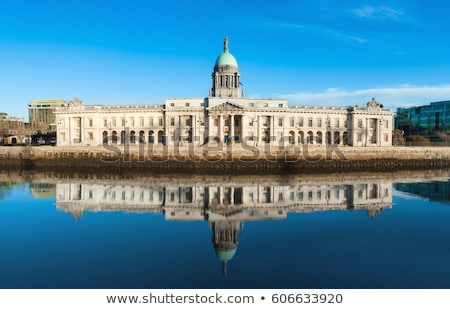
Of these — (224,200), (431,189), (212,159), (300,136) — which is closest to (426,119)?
(300,136)

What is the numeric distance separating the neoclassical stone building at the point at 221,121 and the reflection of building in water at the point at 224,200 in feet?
114

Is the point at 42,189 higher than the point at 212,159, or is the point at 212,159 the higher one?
the point at 212,159

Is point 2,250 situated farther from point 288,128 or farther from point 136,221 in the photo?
point 288,128

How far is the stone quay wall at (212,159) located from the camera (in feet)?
168

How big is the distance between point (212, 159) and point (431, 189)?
1065 inches

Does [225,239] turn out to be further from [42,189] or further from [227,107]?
[227,107]

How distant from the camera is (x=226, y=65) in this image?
258ft

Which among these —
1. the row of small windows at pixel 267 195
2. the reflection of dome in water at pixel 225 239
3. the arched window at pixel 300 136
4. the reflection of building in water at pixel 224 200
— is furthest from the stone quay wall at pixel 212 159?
the reflection of dome in water at pixel 225 239

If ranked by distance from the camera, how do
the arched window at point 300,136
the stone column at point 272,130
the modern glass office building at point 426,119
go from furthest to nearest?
1. the modern glass office building at point 426,119
2. the arched window at point 300,136
3. the stone column at point 272,130

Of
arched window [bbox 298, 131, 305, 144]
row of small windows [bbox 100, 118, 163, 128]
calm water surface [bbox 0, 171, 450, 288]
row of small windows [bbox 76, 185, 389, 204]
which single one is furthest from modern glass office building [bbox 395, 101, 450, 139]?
calm water surface [bbox 0, 171, 450, 288]

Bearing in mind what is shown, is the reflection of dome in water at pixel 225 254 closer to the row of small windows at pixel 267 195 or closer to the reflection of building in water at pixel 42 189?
the row of small windows at pixel 267 195

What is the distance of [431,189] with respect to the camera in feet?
122

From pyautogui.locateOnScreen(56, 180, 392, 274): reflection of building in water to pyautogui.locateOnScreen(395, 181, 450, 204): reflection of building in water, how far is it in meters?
1.93
